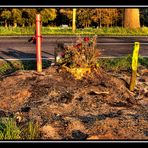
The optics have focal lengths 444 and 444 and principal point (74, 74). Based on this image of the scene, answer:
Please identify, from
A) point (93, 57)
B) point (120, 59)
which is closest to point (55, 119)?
point (93, 57)

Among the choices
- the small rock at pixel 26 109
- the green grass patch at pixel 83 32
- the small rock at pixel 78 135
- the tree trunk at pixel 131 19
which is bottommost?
the small rock at pixel 78 135

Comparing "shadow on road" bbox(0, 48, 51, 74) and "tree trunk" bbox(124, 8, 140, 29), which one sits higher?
"tree trunk" bbox(124, 8, 140, 29)

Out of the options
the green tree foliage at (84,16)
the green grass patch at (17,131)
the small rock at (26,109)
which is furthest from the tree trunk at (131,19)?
the green grass patch at (17,131)

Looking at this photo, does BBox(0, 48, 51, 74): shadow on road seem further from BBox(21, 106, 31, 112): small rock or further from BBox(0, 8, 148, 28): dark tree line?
BBox(0, 8, 148, 28): dark tree line

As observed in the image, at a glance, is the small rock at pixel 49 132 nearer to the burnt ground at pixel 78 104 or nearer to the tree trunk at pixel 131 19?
the burnt ground at pixel 78 104

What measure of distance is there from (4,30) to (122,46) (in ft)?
28.9

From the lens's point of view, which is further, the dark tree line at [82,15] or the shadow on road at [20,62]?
the dark tree line at [82,15]

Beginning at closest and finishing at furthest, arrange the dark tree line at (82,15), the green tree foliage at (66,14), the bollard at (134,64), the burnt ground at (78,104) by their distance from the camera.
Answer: the burnt ground at (78,104)
the bollard at (134,64)
the dark tree line at (82,15)
the green tree foliage at (66,14)

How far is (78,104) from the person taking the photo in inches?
348

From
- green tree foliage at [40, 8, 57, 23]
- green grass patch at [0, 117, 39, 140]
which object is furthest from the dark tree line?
green grass patch at [0, 117, 39, 140]

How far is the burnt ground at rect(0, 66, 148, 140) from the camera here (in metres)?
7.26

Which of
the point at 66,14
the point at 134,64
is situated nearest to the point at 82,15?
the point at 66,14

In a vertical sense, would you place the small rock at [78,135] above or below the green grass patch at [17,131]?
below

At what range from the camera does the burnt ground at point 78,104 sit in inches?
286
